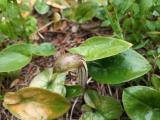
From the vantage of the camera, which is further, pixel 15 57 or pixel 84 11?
pixel 84 11

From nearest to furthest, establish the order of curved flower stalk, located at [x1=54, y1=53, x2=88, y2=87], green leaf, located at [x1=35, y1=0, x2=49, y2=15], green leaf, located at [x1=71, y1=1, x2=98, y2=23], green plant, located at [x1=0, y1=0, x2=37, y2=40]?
curved flower stalk, located at [x1=54, y1=53, x2=88, y2=87] < green plant, located at [x1=0, y1=0, x2=37, y2=40] < green leaf, located at [x1=71, y1=1, x2=98, y2=23] < green leaf, located at [x1=35, y1=0, x2=49, y2=15]

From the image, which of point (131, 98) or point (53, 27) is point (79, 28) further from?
point (131, 98)

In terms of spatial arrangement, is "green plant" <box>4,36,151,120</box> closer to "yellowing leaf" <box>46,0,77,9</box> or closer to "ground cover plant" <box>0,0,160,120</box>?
"ground cover plant" <box>0,0,160,120</box>

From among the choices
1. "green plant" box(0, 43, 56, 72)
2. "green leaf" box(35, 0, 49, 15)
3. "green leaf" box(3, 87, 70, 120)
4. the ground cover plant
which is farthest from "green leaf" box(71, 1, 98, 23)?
"green leaf" box(3, 87, 70, 120)

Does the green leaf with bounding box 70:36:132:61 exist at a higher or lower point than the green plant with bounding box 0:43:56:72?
higher

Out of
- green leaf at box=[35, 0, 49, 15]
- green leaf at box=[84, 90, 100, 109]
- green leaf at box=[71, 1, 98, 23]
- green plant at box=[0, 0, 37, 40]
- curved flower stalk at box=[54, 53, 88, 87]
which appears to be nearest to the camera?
curved flower stalk at box=[54, 53, 88, 87]

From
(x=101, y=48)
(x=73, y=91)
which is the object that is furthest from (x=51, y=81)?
(x=101, y=48)

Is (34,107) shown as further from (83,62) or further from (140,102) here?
(140,102)
